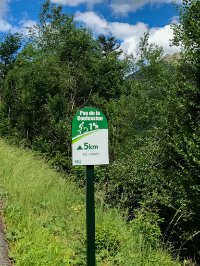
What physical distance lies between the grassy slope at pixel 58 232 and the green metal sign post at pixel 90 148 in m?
1.00

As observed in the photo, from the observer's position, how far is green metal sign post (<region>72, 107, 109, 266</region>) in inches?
142

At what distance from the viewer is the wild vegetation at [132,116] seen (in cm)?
976

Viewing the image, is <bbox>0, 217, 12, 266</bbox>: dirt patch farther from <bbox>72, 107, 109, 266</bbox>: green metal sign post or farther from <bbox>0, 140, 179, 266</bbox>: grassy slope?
<bbox>72, 107, 109, 266</bbox>: green metal sign post

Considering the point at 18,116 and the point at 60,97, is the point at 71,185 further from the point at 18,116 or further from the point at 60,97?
the point at 18,116

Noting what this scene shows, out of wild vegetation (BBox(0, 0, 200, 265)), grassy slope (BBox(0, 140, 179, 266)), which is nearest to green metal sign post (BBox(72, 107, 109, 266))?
grassy slope (BBox(0, 140, 179, 266))

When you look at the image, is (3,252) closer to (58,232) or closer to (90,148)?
(58,232)

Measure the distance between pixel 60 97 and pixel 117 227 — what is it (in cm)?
1586

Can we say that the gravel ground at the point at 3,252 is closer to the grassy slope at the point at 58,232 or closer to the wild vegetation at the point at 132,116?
the grassy slope at the point at 58,232

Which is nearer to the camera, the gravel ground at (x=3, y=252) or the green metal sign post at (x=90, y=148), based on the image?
the green metal sign post at (x=90, y=148)

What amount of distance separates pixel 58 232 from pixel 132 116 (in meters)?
13.5

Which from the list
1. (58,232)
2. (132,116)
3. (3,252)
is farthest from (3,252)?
(132,116)

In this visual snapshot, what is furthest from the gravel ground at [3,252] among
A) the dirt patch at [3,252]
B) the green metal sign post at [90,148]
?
the green metal sign post at [90,148]

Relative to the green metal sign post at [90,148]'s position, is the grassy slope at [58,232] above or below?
below

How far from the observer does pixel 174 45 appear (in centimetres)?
1177
